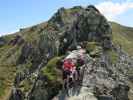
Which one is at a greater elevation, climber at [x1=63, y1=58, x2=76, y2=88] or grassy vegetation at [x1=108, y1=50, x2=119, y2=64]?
grassy vegetation at [x1=108, y1=50, x2=119, y2=64]

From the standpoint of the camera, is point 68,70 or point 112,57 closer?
point 68,70

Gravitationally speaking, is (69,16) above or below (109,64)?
above

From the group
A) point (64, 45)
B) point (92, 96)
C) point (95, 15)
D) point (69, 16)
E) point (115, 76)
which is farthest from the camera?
point (69, 16)

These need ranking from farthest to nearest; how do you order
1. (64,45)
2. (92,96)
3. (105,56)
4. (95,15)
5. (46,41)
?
(46,41) → (95,15) → (64,45) → (105,56) → (92,96)

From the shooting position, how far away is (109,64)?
56469 millimetres

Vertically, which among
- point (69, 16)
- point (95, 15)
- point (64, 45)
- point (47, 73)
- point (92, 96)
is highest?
point (69, 16)

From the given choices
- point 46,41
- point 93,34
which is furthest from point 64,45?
point 46,41

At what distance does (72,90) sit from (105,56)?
10168mm

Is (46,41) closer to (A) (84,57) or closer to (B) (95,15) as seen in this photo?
(B) (95,15)

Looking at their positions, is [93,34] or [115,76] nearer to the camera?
[115,76]

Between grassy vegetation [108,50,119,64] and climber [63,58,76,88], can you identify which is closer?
climber [63,58,76,88]

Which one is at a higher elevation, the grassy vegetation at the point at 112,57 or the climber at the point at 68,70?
the grassy vegetation at the point at 112,57

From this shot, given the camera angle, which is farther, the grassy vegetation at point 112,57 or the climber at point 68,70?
the grassy vegetation at point 112,57

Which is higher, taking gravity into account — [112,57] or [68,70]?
[112,57]
